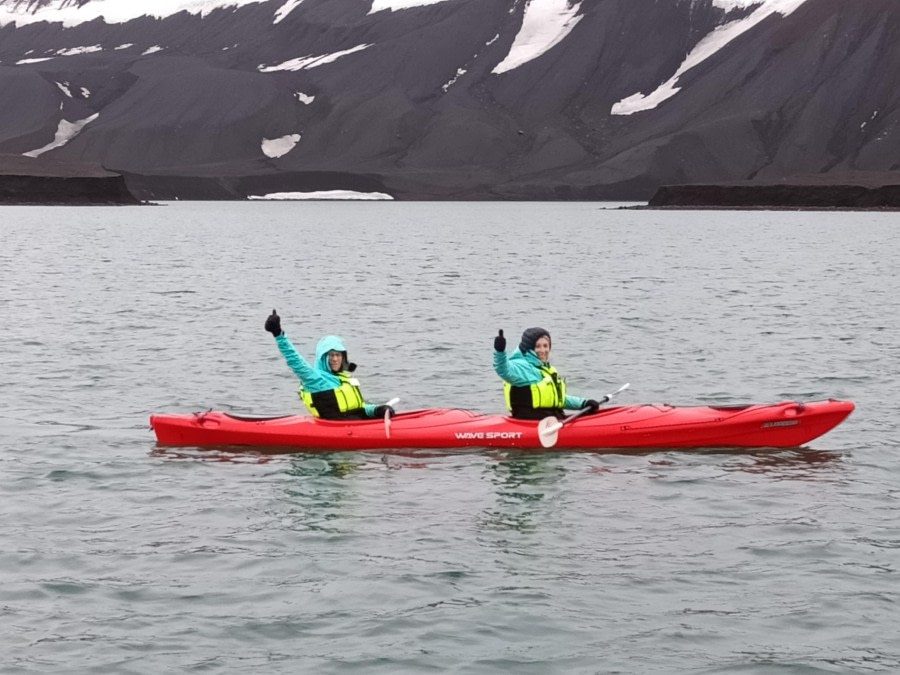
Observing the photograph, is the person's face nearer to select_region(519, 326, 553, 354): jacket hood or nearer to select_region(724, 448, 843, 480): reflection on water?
select_region(519, 326, 553, 354): jacket hood

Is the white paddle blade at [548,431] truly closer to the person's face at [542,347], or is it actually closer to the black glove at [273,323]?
the person's face at [542,347]

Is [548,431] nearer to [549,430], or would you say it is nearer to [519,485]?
[549,430]

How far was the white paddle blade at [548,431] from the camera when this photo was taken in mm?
19875

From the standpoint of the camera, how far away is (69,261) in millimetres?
76625

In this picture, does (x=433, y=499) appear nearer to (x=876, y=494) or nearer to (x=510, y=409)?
(x=510, y=409)

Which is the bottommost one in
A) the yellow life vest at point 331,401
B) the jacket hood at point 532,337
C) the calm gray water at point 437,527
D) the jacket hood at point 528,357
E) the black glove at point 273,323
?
the calm gray water at point 437,527

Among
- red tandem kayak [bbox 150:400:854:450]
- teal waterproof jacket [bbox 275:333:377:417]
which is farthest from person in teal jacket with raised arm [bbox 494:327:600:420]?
teal waterproof jacket [bbox 275:333:377:417]

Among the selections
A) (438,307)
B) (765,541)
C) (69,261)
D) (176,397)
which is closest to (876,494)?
(765,541)

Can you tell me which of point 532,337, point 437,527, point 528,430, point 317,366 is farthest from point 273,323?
point 437,527

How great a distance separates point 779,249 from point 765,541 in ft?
267

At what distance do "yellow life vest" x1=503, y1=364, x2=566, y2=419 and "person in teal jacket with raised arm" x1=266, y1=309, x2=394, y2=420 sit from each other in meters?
1.78

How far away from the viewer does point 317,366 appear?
65.6 feet

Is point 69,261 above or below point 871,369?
above

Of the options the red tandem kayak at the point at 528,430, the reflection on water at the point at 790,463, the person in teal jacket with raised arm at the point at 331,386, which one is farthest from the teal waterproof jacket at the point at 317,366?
the reflection on water at the point at 790,463
